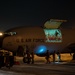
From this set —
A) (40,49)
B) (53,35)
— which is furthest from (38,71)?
(53,35)

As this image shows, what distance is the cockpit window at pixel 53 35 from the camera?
37594 millimetres

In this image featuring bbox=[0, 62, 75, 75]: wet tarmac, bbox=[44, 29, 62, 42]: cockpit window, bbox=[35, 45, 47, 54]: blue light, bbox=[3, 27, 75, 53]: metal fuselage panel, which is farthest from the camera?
bbox=[44, 29, 62, 42]: cockpit window

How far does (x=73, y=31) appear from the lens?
40.1 metres

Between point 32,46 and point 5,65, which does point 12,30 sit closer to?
point 32,46

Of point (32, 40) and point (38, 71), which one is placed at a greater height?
point (32, 40)

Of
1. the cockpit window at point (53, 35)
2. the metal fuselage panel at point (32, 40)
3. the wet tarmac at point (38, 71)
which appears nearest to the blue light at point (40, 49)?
the metal fuselage panel at point (32, 40)

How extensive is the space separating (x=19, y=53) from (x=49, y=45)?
4011 millimetres

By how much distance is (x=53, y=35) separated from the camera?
37750mm

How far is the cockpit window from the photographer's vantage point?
123 ft

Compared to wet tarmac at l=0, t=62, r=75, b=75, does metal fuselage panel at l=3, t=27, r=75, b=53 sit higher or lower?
higher

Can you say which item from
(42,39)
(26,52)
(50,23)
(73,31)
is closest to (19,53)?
(26,52)

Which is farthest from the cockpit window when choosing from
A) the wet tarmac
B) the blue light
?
the wet tarmac

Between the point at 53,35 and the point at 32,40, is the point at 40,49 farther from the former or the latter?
the point at 53,35

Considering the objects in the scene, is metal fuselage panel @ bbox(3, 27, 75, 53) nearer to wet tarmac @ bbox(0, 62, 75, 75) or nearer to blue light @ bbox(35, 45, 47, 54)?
blue light @ bbox(35, 45, 47, 54)
